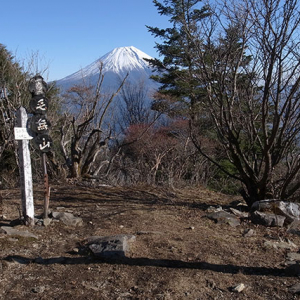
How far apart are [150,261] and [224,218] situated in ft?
6.82

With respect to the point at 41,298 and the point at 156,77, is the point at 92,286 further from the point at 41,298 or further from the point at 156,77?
the point at 156,77

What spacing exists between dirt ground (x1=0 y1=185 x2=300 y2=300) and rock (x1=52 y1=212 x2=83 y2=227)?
0.10 m

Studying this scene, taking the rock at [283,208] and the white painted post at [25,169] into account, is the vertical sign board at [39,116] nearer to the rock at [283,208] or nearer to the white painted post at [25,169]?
the white painted post at [25,169]

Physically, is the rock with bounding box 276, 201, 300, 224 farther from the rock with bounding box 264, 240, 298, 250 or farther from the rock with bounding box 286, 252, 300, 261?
the rock with bounding box 286, 252, 300, 261

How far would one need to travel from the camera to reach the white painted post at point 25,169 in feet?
17.0

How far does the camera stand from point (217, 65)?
6.68 meters

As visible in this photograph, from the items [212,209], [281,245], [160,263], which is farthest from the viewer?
[212,209]

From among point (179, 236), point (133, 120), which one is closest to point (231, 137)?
point (179, 236)

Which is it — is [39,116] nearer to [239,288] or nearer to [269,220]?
[239,288]

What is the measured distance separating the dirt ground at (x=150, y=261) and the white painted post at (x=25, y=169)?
0.22 metres

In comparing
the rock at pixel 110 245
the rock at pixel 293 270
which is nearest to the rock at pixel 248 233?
the rock at pixel 293 270

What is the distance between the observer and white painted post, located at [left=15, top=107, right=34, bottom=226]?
5168 millimetres

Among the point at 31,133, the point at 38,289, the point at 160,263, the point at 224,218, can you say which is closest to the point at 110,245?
the point at 160,263

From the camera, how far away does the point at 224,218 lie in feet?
19.2
